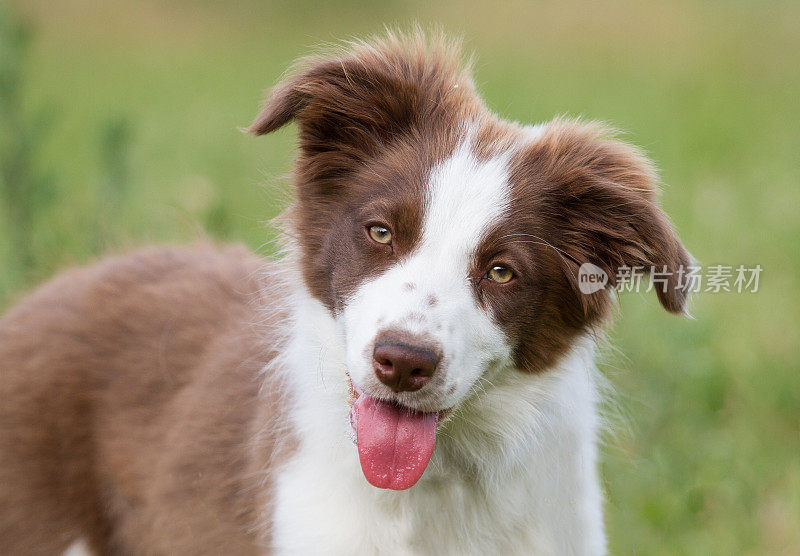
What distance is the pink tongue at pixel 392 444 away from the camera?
10.6 feet

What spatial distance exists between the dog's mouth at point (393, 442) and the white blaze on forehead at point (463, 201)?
514 mm

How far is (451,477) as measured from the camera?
11.8 feet

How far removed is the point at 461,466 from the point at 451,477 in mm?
51

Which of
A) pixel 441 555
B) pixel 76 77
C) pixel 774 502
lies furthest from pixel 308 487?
pixel 76 77

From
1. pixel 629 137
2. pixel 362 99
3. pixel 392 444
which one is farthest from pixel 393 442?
pixel 629 137

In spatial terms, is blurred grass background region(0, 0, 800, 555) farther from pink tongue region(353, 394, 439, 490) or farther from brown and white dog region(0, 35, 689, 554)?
pink tongue region(353, 394, 439, 490)

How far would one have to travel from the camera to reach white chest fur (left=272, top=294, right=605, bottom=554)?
3549mm

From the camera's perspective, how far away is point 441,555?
3.57m

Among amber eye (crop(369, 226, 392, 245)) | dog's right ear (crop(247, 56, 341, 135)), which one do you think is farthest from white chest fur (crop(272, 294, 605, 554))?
dog's right ear (crop(247, 56, 341, 135))

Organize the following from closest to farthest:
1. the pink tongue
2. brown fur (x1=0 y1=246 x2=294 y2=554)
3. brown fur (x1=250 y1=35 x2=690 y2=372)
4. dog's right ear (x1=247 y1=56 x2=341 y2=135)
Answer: the pink tongue, brown fur (x1=250 y1=35 x2=690 y2=372), dog's right ear (x1=247 y1=56 x2=341 y2=135), brown fur (x1=0 y1=246 x2=294 y2=554)

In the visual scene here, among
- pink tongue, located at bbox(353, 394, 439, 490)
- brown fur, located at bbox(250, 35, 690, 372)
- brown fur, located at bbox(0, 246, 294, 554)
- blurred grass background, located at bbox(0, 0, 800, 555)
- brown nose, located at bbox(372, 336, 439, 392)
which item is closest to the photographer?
brown nose, located at bbox(372, 336, 439, 392)

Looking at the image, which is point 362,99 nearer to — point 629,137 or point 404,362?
point 404,362

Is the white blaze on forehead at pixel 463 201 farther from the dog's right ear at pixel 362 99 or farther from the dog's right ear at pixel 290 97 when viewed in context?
the dog's right ear at pixel 290 97

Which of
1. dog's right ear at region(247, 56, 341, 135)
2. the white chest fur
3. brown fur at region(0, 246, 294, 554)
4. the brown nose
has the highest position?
dog's right ear at region(247, 56, 341, 135)
